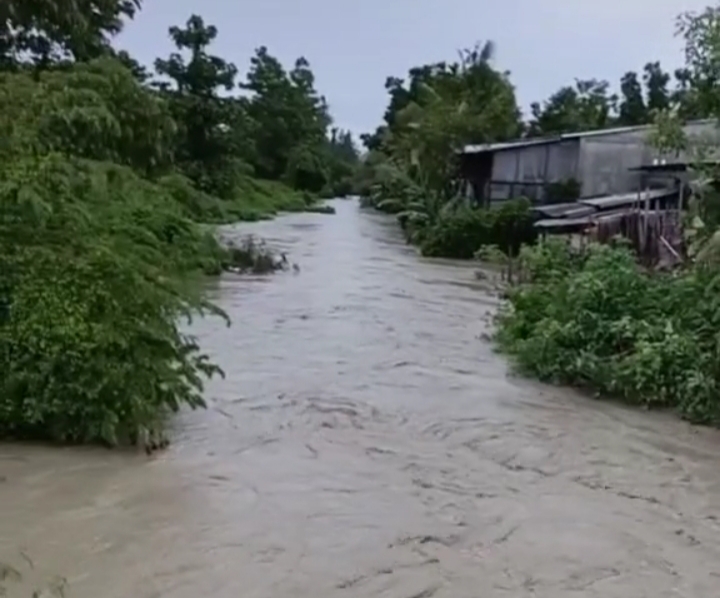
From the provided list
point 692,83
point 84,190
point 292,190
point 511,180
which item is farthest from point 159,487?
point 292,190

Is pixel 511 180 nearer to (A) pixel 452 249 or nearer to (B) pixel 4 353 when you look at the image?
(A) pixel 452 249

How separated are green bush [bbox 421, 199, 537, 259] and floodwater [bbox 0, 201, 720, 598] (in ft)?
52.2

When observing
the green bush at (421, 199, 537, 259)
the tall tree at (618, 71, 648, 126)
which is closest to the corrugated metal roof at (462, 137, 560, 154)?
the green bush at (421, 199, 537, 259)

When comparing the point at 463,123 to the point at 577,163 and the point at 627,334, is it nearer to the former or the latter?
the point at 577,163

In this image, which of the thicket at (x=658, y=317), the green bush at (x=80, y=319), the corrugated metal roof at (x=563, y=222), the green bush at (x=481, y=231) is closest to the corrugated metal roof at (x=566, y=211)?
the corrugated metal roof at (x=563, y=222)

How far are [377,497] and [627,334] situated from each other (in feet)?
14.7

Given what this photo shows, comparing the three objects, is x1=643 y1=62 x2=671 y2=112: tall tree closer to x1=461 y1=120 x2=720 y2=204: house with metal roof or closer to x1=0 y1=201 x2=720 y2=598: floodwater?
x1=461 y1=120 x2=720 y2=204: house with metal roof

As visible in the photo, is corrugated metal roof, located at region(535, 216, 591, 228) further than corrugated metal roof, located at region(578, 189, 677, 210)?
No

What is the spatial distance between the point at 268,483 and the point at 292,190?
53574 millimetres

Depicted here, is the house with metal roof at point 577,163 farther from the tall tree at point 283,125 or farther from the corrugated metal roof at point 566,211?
the tall tree at point 283,125

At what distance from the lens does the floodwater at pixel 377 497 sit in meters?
5.55

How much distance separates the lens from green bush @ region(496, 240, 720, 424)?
972cm

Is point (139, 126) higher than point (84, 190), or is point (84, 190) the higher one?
point (139, 126)

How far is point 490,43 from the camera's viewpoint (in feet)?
139
